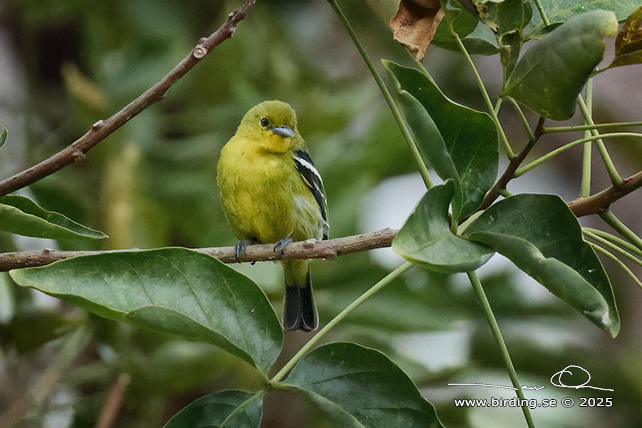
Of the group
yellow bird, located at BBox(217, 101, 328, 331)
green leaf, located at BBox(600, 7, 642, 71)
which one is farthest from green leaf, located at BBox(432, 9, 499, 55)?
yellow bird, located at BBox(217, 101, 328, 331)

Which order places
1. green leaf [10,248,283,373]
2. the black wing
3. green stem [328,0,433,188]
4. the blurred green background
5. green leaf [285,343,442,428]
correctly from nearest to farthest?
green leaf [10,248,283,373] → green leaf [285,343,442,428] → green stem [328,0,433,188] → the blurred green background → the black wing

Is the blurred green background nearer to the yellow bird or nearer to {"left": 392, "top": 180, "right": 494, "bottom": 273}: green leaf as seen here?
the yellow bird

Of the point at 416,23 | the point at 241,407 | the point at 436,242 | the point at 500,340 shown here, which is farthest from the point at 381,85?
the point at 241,407

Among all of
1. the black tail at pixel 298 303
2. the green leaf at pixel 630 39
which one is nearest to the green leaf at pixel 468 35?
the green leaf at pixel 630 39

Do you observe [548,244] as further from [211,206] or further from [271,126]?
[211,206]

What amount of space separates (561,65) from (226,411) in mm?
844

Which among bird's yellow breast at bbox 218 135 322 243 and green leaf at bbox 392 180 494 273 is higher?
bird's yellow breast at bbox 218 135 322 243

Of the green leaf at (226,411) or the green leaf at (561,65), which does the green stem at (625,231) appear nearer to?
the green leaf at (561,65)

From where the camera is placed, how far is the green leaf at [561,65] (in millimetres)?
1015

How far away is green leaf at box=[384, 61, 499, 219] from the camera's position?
122cm

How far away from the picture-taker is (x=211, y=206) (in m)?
3.17

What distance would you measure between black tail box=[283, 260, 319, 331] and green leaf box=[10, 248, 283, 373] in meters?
1.71

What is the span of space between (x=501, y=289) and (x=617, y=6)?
1713 mm

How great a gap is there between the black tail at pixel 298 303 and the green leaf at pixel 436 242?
74.5 inches
